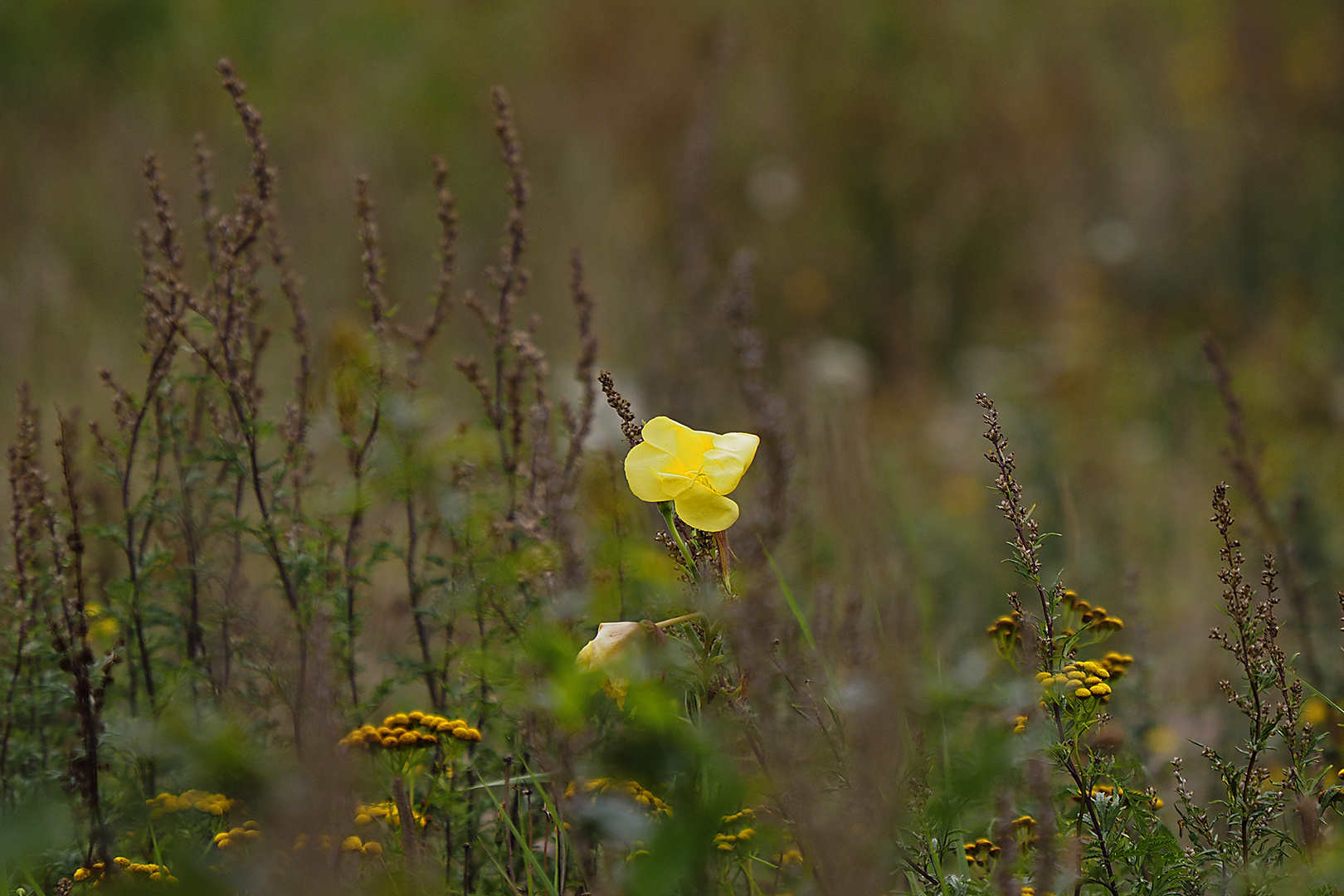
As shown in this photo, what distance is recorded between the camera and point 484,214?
6.71 m

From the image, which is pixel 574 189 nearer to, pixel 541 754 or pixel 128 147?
pixel 128 147

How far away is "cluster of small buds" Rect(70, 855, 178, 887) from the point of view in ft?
3.79

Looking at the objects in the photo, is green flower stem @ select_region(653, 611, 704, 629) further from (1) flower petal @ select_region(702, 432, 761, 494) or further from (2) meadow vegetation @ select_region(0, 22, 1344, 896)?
(1) flower petal @ select_region(702, 432, 761, 494)

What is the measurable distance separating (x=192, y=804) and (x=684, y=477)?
71 cm

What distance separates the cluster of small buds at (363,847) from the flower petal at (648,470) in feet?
1.39

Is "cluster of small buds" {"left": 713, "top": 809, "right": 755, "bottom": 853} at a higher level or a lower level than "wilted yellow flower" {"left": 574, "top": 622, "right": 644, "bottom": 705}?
lower

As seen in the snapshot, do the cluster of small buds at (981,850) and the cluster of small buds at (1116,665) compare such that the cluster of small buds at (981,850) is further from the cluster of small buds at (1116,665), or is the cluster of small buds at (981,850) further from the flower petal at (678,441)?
the flower petal at (678,441)

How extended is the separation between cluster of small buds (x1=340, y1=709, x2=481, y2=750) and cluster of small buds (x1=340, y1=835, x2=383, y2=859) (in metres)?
0.10

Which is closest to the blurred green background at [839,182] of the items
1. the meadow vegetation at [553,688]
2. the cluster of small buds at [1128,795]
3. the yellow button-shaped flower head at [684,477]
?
the meadow vegetation at [553,688]

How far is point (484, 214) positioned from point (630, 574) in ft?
18.0

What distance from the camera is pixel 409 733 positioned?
1185 millimetres

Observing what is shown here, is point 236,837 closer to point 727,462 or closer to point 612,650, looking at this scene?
point 612,650

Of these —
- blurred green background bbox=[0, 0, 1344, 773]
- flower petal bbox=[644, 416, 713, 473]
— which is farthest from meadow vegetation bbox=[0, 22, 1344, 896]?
blurred green background bbox=[0, 0, 1344, 773]

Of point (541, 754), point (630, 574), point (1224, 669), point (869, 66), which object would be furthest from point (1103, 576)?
point (869, 66)
